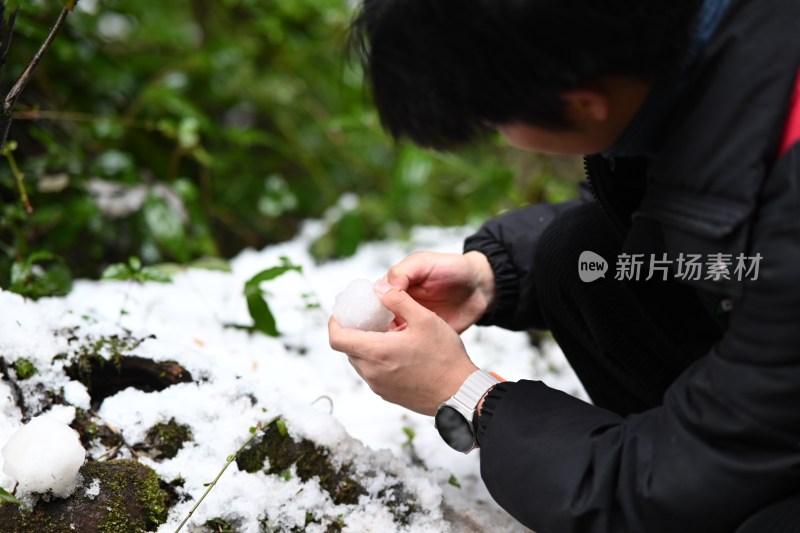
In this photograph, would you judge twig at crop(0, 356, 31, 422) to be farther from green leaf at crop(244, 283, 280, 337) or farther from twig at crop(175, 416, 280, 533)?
green leaf at crop(244, 283, 280, 337)

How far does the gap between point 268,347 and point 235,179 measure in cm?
125

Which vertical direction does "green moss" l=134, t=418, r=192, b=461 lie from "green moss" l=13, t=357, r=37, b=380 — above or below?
below

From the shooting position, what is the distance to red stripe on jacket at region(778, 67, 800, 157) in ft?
2.71

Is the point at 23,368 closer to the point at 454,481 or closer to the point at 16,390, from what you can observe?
the point at 16,390

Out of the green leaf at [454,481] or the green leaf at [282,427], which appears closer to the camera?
the green leaf at [282,427]

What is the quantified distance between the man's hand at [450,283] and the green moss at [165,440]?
0.45 metres

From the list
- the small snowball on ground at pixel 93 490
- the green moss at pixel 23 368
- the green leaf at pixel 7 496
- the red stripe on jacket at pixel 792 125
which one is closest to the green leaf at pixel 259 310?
the green moss at pixel 23 368

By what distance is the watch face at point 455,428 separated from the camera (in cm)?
110

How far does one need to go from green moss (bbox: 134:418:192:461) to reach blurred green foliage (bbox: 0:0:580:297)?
1.88ft

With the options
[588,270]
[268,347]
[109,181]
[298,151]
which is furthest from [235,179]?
[588,270]

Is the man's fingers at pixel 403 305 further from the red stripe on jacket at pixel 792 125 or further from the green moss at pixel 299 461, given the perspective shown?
the red stripe on jacket at pixel 792 125

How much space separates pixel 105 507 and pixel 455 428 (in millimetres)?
532

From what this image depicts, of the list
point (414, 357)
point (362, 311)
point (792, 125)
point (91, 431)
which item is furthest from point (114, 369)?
point (792, 125)

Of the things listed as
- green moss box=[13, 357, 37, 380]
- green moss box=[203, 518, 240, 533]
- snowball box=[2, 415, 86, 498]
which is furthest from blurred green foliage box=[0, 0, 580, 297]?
green moss box=[203, 518, 240, 533]
